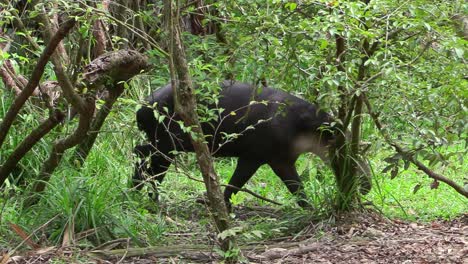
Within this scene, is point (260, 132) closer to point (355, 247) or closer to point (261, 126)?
point (261, 126)

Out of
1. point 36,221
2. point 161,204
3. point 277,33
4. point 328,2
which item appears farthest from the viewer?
point 161,204

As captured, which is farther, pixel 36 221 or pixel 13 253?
pixel 36 221

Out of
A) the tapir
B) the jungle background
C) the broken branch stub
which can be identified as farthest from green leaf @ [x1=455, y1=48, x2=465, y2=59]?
the tapir

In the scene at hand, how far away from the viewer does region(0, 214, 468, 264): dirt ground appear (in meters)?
5.14

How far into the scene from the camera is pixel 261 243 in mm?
5605

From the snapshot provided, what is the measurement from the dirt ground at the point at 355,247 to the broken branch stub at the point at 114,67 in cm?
106

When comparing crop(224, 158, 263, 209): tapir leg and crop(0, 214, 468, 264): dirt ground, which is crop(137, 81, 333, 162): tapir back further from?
crop(0, 214, 468, 264): dirt ground

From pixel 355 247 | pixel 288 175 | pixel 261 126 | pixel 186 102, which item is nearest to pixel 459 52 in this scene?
pixel 186 102

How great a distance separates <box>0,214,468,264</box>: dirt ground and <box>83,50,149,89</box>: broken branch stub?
3.47ft

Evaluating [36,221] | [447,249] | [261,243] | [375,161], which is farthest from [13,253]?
[375,161]

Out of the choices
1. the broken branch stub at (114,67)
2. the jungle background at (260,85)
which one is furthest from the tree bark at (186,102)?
the broken branch stub at (114,67)

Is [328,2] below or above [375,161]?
above

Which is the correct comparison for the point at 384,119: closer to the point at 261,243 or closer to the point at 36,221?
the point at 261,243

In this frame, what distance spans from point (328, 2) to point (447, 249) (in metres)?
1.88
